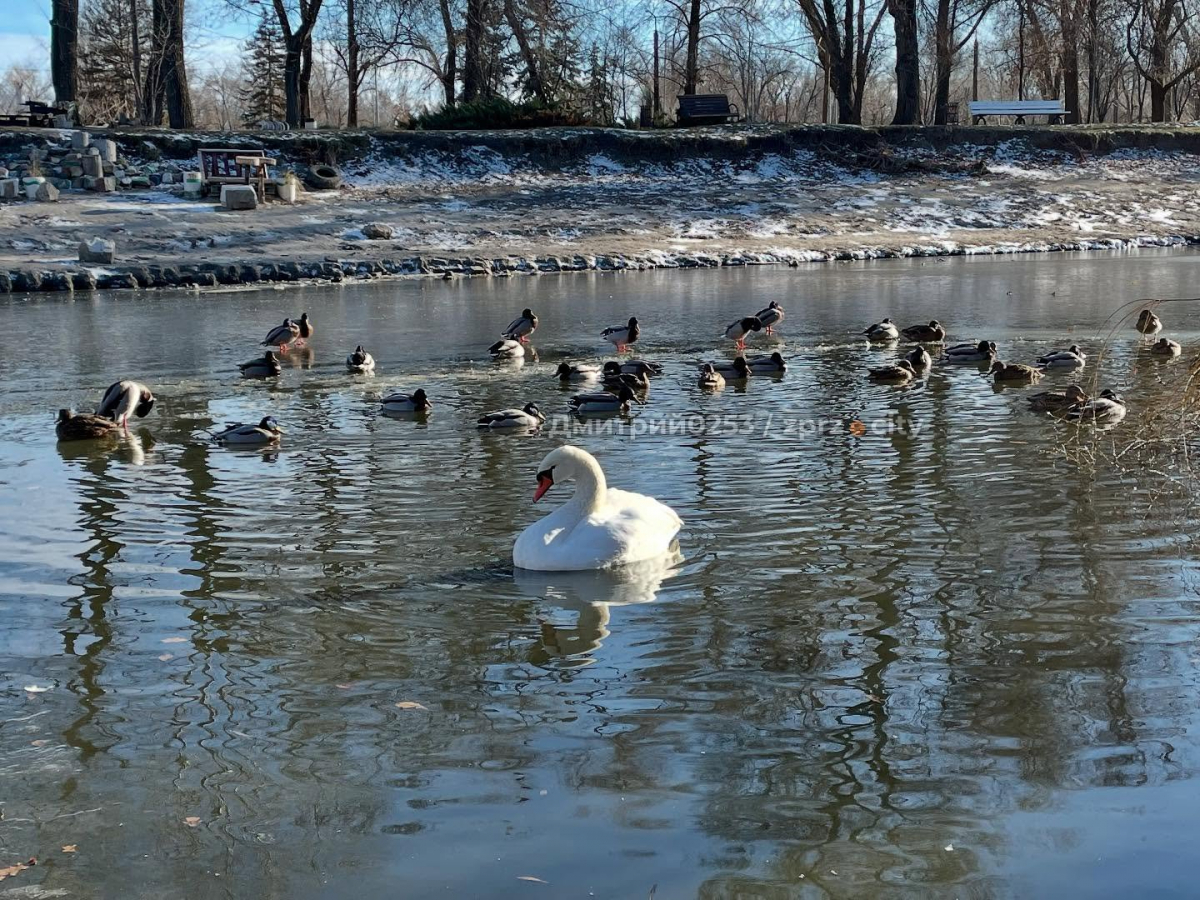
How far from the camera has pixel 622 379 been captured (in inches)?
524

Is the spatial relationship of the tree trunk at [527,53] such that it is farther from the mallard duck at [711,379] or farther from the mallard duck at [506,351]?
the mallard duck at [711,379]

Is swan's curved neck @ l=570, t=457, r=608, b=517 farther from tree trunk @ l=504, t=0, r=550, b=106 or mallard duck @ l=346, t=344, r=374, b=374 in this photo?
tree trunk @ l=504, t=0, r=550, b=106

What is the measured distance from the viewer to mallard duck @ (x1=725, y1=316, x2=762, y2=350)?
17219mm

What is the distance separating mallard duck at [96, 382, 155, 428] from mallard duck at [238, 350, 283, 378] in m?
2.34

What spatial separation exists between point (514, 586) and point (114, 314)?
1611 cm

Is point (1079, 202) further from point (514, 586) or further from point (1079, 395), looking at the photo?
A: point (514, 586)

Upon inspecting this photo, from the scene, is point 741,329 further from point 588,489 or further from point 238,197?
point 238,197

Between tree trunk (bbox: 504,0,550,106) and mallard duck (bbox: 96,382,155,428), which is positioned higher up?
tree trunk (bbox: 504,0,550,106)

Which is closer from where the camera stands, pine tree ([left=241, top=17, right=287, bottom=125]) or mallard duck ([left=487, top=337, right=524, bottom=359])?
mallard duck ([left=487, top=337, right=524, bottom=359])

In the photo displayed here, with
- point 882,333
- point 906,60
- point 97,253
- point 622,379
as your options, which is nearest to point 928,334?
point 882,333

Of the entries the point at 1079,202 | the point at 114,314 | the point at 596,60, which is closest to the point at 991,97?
the point at 596,60

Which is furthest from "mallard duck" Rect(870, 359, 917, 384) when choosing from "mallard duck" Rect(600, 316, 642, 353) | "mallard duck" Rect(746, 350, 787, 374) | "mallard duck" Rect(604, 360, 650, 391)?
"mallard duck" Rect(600, 316, 642, 353)

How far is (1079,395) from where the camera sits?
11.7 meters

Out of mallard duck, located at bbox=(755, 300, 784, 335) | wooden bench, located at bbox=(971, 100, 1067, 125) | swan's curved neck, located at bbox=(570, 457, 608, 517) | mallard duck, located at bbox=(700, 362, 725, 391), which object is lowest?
swan's curved neck, located at bbox=(570, 457, 608, 517)
